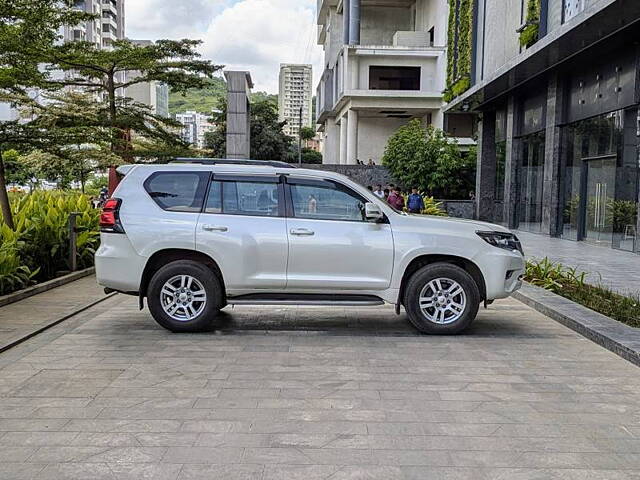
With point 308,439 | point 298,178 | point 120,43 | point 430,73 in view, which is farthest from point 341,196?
point 430,73

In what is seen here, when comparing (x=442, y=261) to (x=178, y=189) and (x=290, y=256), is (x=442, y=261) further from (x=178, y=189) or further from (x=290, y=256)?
(x=178, y=189)

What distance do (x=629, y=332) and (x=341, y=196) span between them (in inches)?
136

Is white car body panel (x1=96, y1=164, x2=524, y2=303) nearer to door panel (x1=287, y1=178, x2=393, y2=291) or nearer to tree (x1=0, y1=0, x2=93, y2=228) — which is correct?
door panel (x1=287, y1=178, x2=393, y2=291)

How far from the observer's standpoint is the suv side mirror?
25.5ft

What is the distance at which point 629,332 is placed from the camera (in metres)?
7.59

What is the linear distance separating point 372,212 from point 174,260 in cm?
231

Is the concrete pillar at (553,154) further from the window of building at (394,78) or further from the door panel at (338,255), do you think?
the window of building at (394,78)

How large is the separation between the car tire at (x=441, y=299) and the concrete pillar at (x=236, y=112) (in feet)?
54.3

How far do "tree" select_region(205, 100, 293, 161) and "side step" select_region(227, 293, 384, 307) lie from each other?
49.0 m

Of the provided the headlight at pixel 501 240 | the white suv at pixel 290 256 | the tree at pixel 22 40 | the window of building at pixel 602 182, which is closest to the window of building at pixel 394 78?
the window of building at pixel 602 182

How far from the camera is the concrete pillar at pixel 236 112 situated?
23547 mm

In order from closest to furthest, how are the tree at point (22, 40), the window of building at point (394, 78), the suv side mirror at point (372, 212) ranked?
the suv side mirror at point (372, 212) → the tree at point (22, 40) → the window of building at point (394, 78)

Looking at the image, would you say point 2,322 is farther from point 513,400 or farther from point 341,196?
point 513,400

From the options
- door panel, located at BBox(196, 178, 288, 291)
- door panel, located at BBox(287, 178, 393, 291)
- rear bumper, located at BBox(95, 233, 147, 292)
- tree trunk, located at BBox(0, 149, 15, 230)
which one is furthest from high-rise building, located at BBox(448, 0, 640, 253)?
tree trunk, located at BBox(0, 149, 15, 230)
